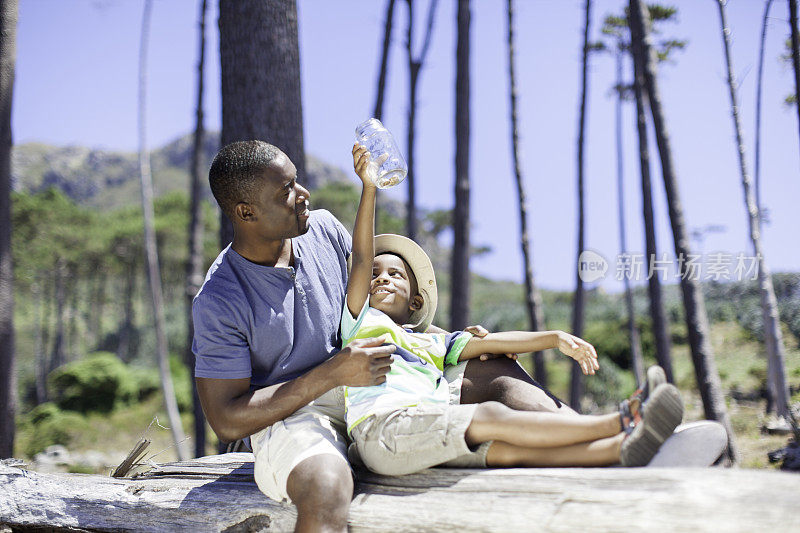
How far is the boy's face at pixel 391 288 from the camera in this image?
2664 mm

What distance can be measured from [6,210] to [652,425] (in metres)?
4.56

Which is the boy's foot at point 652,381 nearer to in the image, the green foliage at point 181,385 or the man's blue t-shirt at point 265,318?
the man's blue t-shirt at point 265,318

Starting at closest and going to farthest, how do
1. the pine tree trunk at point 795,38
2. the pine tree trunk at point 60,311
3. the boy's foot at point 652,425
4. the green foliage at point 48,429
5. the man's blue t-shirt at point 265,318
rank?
the boy's foot at point 652,425 → the man's blue t-shirt at point 265,318 → the pine tree trunk at point 795,38 → the green foliage at point 48,429 → the pine tree trunk at point 60,311

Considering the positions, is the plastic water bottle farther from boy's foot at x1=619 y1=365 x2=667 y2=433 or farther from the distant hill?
the distant hill

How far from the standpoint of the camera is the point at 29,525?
2.85 metres

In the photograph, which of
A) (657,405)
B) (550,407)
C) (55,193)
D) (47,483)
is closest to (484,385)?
(550,407)

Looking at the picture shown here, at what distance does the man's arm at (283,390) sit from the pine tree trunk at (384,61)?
696cm

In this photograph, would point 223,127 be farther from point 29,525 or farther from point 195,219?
point 195,219

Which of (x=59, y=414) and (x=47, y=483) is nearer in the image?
(x=47, y=483)

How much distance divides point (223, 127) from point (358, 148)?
186 centimetres

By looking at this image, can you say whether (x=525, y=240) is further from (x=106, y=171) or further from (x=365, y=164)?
(x=106, y=171)

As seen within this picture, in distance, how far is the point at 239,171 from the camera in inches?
96.8

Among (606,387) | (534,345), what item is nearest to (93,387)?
(606,387)

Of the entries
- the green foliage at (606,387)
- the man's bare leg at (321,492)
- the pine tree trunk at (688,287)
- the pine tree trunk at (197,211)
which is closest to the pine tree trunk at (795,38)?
the pine tree trunk at (688,287)
